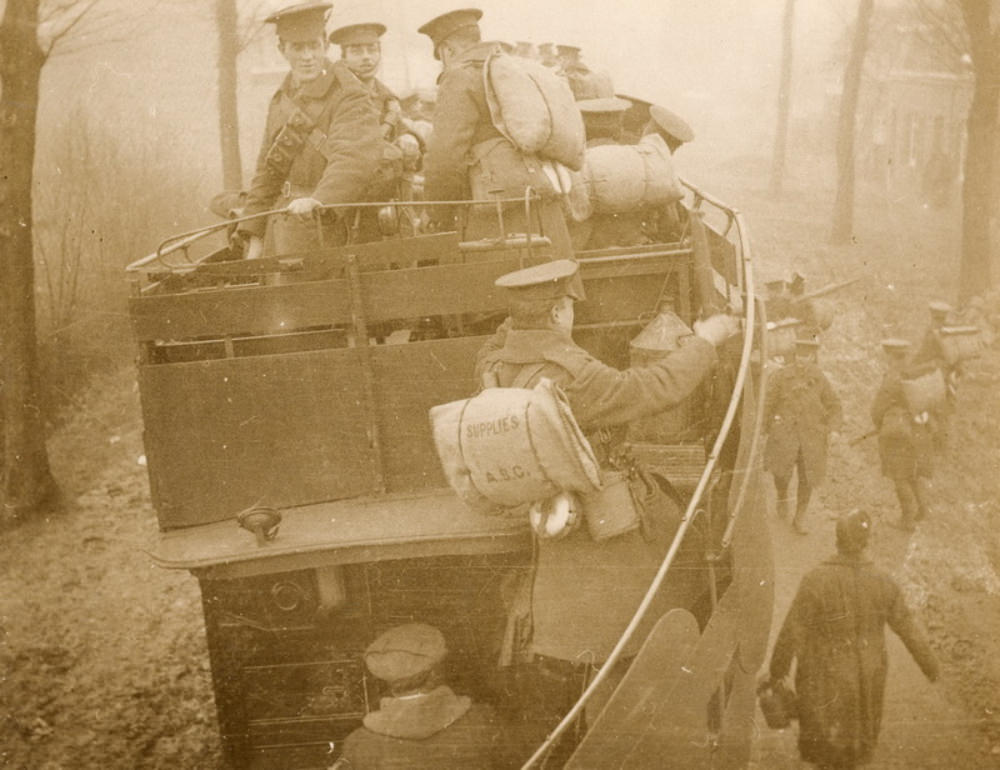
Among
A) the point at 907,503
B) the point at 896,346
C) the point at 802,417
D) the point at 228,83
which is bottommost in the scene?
the point at 907,503

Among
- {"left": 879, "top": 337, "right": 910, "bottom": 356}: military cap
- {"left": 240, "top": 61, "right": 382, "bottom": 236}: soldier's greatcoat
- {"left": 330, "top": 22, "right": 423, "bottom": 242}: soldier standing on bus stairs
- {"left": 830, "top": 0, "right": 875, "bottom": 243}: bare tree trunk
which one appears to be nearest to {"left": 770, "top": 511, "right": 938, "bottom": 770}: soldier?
{"left": 240, "top": 61, "right": 382, "bottom": 236}: soldier's greatcoat

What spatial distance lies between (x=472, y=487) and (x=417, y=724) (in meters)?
1.19

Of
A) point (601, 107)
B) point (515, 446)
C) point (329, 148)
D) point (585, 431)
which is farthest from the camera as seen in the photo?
point (601, 107)

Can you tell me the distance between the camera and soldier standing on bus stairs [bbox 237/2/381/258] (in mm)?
5633

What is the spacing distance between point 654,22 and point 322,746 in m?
52.1

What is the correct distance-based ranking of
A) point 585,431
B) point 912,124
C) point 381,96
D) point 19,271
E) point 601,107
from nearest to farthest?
point 585,431, point 601,107, point 381,96, point 19,271, point 912,124

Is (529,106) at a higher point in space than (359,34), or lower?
lower

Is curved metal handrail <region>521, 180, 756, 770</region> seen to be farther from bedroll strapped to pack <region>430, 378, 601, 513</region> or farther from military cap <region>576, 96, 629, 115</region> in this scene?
military cap <region>576, 96, 629, 115</region>

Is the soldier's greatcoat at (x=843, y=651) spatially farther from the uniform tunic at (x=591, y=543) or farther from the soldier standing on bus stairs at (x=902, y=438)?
the soldier standing on bus stairs at (x=902, y=438)

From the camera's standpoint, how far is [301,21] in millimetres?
5918

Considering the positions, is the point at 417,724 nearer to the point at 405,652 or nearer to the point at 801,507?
the point at 405,652

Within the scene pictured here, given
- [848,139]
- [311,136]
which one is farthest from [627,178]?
[848,139]

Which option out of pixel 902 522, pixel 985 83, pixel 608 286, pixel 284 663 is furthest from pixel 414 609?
pixel 985 83

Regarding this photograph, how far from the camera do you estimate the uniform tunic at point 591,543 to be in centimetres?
411
